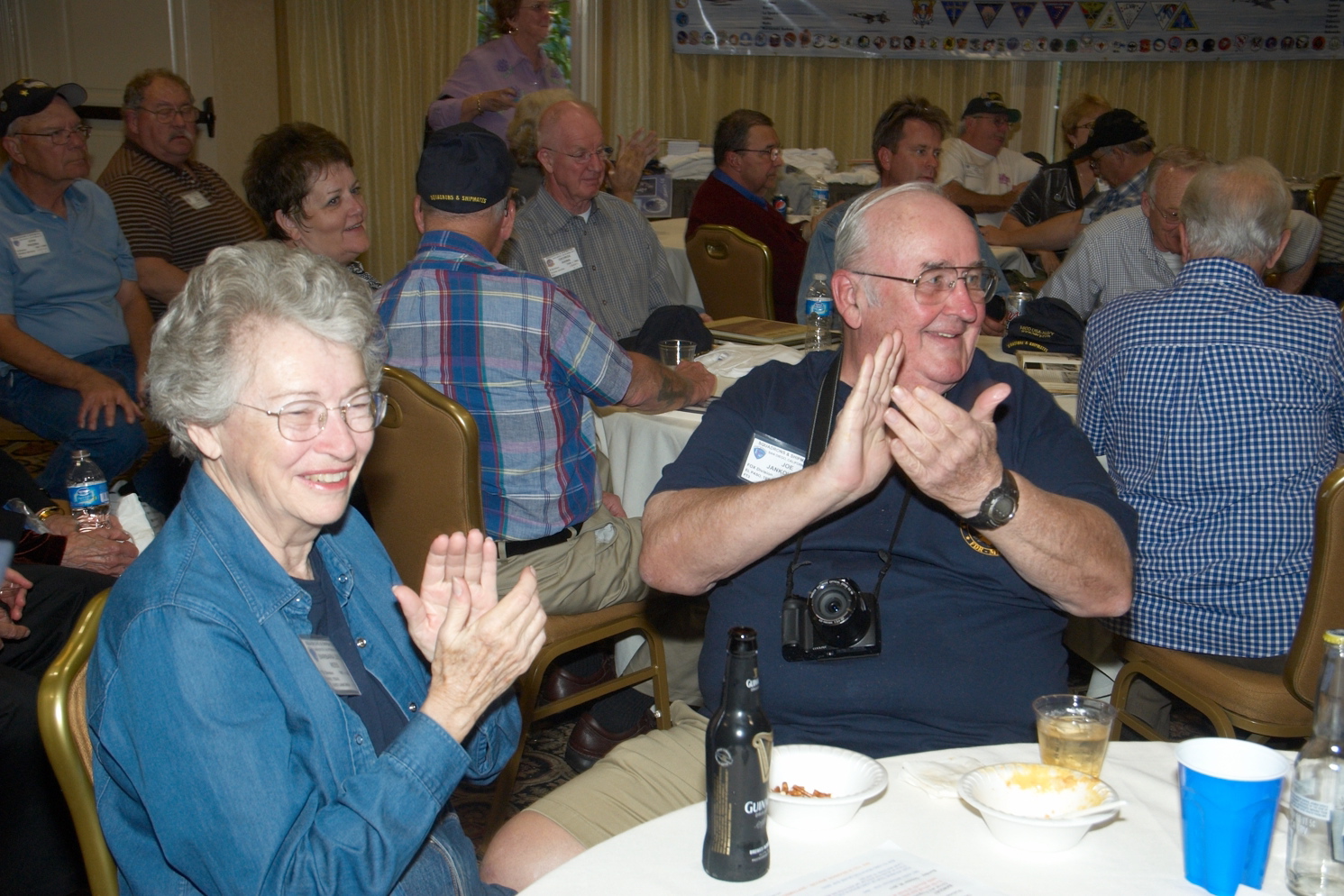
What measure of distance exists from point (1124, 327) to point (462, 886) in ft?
5.44

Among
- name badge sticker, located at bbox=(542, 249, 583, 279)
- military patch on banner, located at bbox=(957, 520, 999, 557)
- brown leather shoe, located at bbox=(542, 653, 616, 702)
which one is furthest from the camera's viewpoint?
name badge sticker, located at bbox=(542, 249, 583, 279)

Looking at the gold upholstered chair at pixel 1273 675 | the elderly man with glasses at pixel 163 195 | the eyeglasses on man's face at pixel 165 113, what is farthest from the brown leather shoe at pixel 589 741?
the eyeglasses on man's face at pixel 165 113

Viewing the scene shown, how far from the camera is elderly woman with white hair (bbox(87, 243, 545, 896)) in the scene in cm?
105

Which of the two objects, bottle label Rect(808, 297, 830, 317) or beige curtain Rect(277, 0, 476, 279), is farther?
beige curtain Rect(277, 0, 476, 279)

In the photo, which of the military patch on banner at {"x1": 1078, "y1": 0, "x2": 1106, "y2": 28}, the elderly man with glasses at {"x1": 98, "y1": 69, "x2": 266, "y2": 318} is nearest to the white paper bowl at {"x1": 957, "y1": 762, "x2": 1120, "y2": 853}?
the elderly man with glasses at {"x1": 98, "y1": 69, "x2": 266, "y2": 318}

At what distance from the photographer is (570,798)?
1.46 metres

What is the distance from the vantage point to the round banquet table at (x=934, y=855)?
38.9 inches

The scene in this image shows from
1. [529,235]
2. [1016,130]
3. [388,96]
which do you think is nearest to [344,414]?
[529,235]

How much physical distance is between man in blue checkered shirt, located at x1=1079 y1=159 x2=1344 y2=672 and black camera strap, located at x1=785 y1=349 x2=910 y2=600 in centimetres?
75

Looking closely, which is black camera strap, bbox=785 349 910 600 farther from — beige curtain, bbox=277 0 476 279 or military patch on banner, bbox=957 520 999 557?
beige curtain, bbox=277 0 476 279

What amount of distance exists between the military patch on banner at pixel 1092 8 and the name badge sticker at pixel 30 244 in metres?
7.45

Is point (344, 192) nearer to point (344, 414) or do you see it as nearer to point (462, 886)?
point (344, 414)

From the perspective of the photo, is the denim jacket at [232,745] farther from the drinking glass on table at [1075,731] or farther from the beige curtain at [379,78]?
the beige curtain at [379,78]

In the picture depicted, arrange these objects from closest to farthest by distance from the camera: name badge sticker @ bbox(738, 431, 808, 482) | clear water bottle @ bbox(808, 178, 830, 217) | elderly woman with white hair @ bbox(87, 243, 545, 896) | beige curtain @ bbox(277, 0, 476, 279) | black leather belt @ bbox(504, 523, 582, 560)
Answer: elderly woman with white hair @ bbox(87, 243, 545, 896) → name badge sticker @ bbox(738, 431, 808, 482) → black leather belt @ bbox(504, 523, 582, 560) → clear water bottle @ bbox(808, 178, 830, 217) → beige curtain @ bbox(277, 0, 476, 279)
